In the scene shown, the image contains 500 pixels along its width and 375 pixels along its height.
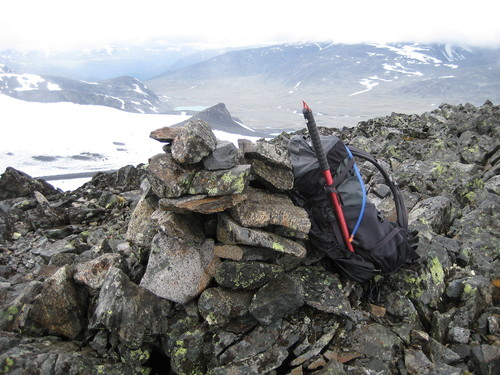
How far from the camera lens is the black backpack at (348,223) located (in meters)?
7.13

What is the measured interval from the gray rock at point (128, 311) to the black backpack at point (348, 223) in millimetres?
3320

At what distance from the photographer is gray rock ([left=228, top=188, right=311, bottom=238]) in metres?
6.67

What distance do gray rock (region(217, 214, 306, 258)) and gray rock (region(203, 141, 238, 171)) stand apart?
Result: 3.16ft

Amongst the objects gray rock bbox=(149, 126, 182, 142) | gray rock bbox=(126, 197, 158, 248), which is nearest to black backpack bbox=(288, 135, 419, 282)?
gray rock bbox=(149, 126, 182, 142)

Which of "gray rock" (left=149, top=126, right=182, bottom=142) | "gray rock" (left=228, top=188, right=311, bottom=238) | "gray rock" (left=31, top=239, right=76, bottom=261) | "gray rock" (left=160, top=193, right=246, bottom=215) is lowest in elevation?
"gray rock" (left=31, top=239, right=76, bottom=261)

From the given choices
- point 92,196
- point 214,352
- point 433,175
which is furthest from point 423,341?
point 92,196

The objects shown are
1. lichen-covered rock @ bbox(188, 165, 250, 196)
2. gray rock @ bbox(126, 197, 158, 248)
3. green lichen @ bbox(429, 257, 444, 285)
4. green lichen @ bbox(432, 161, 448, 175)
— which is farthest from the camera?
green lichen @ bbox(432, 161, 448, 175)

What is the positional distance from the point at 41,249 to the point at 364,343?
432 inches

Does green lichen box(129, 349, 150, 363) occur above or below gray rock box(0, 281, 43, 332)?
below

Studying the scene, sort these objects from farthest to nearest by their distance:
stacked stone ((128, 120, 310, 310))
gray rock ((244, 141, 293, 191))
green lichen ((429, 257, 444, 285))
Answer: green lichen ((429, 257, 444, 285)) < gray rock ((244, 141, 293, 191)) < stacked stone ((128, 120, 310, 310))

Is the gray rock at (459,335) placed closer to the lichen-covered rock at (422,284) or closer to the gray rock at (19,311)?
the lichen-covered rock at (422,284)

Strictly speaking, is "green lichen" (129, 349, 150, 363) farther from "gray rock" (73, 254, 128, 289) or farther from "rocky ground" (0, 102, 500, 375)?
"gray rock" (73, 254, 128, 289)

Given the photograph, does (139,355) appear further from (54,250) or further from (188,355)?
(54,250)

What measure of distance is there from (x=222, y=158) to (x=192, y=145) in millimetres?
611
